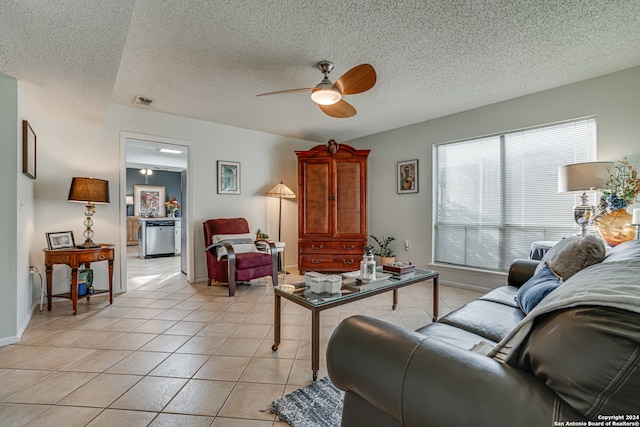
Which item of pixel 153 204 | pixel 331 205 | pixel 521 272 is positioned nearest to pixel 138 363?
pixel 521 272

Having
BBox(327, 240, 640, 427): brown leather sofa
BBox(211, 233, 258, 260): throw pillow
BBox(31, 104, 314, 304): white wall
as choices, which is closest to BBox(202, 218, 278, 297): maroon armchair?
BBox(211, 233, 258, 260): throw pillow

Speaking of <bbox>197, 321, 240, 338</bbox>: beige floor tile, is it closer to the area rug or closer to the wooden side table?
the area rug

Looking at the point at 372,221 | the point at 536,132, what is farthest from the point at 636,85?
the point at 372,221

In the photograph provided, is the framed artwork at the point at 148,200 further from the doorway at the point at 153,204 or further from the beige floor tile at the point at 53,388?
the beige floor tile at the point at 53,388

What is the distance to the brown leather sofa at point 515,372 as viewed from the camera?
565 mm

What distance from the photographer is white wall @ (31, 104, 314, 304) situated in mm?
3307

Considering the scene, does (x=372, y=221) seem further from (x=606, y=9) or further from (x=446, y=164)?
(x=606, y=9)

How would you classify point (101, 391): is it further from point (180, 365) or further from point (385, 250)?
point (385, 250)

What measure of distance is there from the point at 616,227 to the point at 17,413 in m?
4.23

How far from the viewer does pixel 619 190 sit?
2514mm

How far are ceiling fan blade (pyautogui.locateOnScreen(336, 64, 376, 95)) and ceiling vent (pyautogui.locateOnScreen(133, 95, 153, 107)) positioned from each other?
96.9 inches

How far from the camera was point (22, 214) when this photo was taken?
256cm

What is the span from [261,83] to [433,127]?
2.63m

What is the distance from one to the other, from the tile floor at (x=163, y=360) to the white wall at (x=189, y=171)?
90cm
